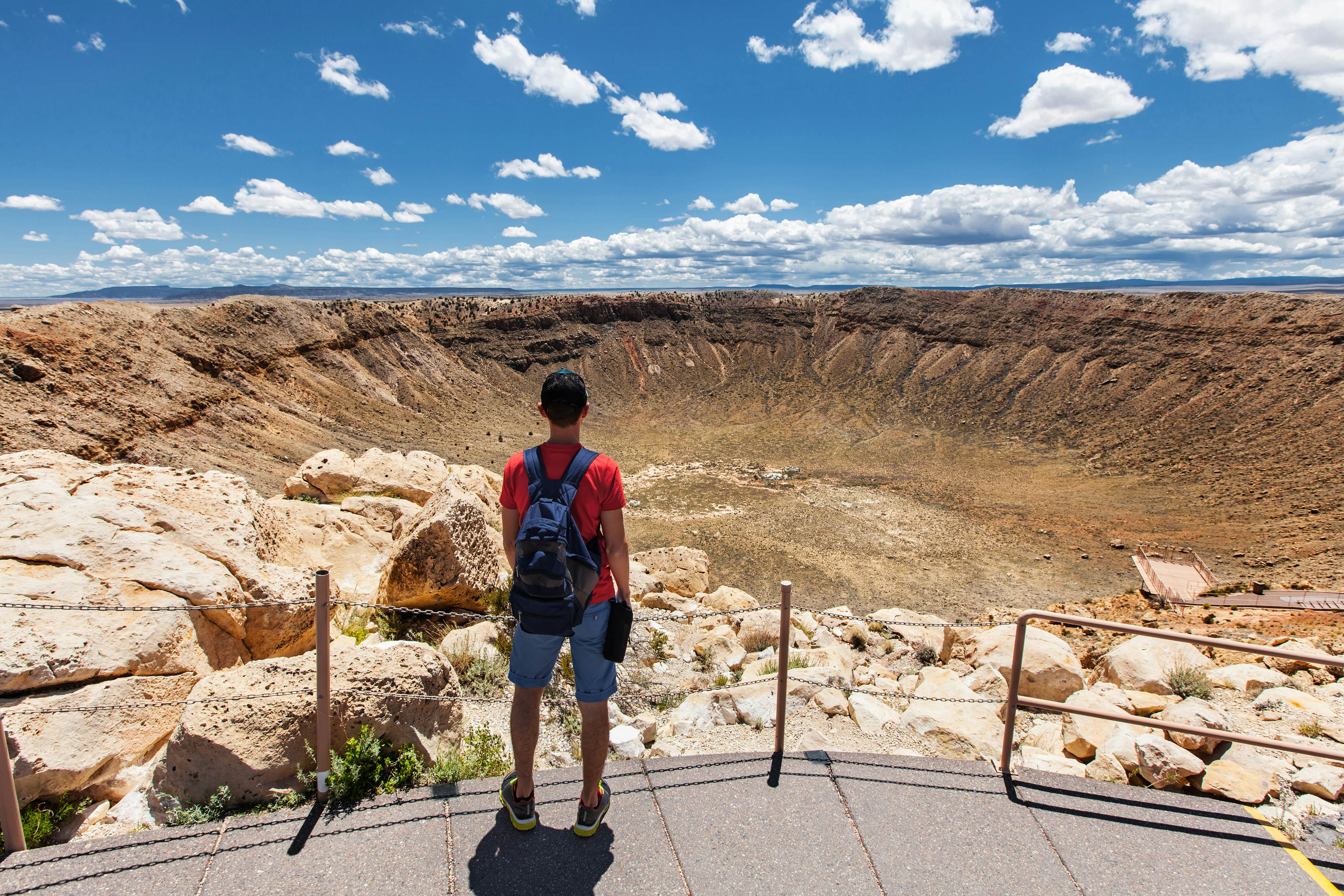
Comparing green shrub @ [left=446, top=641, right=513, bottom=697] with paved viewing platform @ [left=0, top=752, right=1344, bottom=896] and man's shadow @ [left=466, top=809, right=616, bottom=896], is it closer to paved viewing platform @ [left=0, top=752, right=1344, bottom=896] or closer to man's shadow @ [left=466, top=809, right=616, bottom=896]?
paved viewing platform @ [left=0, top=752, right=1344, bottom=896]

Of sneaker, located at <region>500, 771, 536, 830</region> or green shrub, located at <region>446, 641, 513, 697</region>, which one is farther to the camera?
green shrub, located at <region>446, 641, 513, 697</region>

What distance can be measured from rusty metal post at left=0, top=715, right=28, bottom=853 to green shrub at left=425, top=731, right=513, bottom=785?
1.97 metres

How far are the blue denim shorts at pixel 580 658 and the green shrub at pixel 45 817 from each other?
272cm

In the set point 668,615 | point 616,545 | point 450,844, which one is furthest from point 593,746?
point 668,615

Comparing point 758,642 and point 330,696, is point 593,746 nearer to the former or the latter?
point 330,696

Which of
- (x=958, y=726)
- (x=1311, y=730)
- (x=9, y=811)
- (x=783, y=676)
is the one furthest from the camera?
(x=1311, y=730)

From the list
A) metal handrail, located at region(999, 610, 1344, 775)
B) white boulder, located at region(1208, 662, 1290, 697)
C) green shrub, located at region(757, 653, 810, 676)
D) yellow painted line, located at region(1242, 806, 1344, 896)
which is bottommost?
white boulder, located at region(1208, 662, 1290, 697)

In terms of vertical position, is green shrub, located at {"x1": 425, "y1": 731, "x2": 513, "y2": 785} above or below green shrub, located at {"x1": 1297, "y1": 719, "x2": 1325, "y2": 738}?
above

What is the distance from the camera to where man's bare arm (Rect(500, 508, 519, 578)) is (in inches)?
133

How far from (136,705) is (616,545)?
326cm

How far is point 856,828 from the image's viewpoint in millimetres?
3641

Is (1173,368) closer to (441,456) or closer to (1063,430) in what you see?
(1063,430)

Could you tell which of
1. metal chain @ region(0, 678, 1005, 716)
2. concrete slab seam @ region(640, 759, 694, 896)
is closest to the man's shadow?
concrete slab seam @ region(640, 759, 694, 896)

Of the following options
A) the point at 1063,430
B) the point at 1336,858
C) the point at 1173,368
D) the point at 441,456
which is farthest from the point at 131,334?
the point at 1173,368
